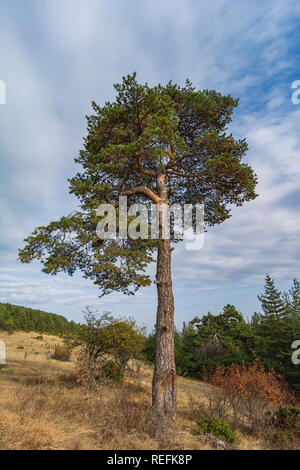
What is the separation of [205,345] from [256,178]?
16.1 metres

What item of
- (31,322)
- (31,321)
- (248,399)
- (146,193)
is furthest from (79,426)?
(31,321)

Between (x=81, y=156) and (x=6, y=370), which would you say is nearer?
(x=81, y=156)

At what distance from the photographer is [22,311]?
53188 millimetres

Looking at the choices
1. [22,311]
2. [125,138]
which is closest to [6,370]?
[125,138]

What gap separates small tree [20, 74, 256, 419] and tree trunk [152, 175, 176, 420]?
28 millimetres

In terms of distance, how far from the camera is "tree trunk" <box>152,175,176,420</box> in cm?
805

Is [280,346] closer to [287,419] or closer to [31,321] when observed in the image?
[287,419]

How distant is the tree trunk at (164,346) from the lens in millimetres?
8047

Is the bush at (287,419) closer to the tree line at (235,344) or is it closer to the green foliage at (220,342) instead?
the tree line at (235,344)

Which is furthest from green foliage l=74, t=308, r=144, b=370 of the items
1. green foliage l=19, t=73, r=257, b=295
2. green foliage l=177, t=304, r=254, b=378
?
green foliage l=177, t=304, r=254, b=378

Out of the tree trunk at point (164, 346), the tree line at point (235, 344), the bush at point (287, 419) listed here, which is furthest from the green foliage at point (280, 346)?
the tree trunk at point (164, 346)

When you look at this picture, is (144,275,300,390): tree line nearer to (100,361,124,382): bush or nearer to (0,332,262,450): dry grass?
(100,361,124,382): bush

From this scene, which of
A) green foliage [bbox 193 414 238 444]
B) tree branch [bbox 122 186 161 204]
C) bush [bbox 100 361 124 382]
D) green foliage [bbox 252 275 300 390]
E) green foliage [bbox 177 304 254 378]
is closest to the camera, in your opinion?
green foliage [bbox 193 414 238 444]
